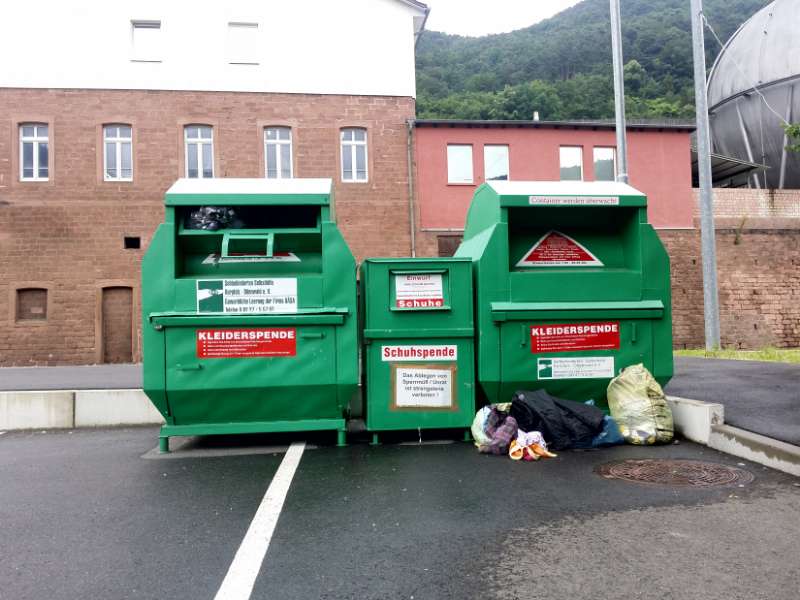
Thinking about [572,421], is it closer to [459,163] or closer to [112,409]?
[112,409]

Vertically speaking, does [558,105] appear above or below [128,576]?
above

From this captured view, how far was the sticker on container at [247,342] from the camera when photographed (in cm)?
547

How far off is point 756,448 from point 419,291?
2.94 metres

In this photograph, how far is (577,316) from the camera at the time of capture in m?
5.84

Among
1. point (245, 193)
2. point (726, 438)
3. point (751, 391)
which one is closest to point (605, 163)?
point (751, 391)

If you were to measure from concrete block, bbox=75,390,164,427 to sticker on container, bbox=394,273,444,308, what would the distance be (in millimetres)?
3322

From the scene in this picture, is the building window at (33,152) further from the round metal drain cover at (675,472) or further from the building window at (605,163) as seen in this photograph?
the round metal drain cover at (675,472)

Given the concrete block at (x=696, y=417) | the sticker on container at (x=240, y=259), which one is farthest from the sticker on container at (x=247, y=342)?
the concrete block at (x=696, y=417)

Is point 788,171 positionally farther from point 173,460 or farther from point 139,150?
point 173,460

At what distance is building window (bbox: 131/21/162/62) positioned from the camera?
2020cm

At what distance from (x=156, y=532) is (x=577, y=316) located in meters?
3.92

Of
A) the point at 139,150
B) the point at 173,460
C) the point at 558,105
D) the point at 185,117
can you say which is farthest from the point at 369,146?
the point at 558,105

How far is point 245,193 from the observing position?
5609 millimetres

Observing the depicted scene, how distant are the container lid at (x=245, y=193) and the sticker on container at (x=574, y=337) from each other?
2.28 m
